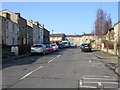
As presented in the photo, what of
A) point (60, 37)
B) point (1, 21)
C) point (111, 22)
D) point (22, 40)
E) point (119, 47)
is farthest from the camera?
point (60, 37)

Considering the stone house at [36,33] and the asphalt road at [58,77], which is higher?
the stone house at [36,33]

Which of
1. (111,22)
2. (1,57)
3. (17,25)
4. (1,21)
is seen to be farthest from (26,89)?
(111,22)

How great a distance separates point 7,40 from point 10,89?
27793 millimetres

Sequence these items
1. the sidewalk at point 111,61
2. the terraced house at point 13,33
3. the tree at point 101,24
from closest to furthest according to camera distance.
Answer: the sidewalk at point 111,61
the terraced house at point 13,33
the tree at point 101,24

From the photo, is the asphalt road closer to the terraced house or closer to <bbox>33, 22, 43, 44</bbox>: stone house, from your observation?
the terraced house

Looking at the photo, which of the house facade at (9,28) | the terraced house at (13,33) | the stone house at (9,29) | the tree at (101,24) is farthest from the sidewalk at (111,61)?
the tree at (101,24)

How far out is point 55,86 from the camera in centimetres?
721

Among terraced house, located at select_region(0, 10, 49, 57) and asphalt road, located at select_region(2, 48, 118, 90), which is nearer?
asphalt road, located at select_region(2, 48, 118, 90)

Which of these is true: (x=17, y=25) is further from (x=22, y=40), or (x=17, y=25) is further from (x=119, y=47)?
(x=119, y=47)

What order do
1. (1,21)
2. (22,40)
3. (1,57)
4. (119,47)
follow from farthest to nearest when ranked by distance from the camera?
→ (22,40)
(1,21)
(119,47)
(1,57)

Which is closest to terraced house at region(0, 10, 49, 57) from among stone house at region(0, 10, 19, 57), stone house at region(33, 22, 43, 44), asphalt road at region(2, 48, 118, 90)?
stone house at region(0, 10, 19, 57)

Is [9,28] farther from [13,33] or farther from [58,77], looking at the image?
[58,77]

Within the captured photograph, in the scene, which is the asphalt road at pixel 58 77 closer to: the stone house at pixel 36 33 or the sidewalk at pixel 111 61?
the sidewalk at pixel 111 61

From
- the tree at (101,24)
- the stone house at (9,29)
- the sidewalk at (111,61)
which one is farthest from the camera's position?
the tree at (101,24)
